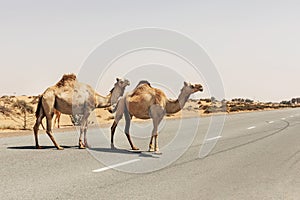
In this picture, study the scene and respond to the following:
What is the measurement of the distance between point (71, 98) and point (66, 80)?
60cm

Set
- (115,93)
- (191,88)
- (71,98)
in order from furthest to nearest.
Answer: (115,93)
(71,98)
(191,88)

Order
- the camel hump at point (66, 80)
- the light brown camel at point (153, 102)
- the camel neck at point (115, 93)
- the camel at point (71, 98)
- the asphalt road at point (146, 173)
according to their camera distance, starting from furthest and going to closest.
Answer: the camel hump at point (66, 80)
the camel neck at point (115, 93)
the camel at point (71, 98)
the light brown camel at point (153, 102)
the asphalt road at point (146, 173)

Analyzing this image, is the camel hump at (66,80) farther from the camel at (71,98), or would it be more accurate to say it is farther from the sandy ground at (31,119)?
the sandy ground at (31,119)

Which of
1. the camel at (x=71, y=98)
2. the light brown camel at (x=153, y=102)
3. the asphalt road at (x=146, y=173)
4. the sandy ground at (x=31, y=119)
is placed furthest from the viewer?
the sandy ground at (x=31, y=119)

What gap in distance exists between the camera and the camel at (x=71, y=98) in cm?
1111

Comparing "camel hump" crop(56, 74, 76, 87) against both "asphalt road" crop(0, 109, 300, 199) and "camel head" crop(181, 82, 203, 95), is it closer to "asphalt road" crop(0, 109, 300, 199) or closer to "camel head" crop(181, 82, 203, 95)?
"asphalt road" crop(0, 109, 300, 199)

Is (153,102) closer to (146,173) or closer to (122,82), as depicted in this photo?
(122,82)

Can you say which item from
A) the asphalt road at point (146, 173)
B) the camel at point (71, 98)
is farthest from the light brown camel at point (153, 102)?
the asphalt road at point (146, 173)

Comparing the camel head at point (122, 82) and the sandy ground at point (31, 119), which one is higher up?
the camel head at point (122, 82)

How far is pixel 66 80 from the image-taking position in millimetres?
11422

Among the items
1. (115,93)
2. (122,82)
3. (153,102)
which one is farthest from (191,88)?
(115,93)

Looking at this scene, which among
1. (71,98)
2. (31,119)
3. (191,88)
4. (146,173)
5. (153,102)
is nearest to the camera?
(146,173)

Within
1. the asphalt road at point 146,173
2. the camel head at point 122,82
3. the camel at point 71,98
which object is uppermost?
the camel head at point 122,82

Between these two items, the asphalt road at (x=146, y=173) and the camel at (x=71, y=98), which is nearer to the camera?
the asphalt road at (x=146, y=173)
